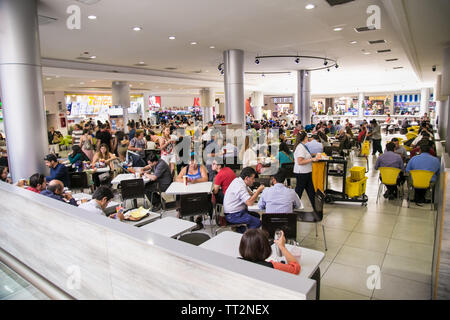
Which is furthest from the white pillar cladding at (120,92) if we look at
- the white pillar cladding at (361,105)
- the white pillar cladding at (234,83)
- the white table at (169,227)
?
the white pillar cladding at (361,105)

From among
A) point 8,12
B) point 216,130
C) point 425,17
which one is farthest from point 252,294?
point 216,130

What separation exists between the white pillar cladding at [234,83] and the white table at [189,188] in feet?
16.5

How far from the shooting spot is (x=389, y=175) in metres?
5.97

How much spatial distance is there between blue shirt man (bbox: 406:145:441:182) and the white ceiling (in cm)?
228

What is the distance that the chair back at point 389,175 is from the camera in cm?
589

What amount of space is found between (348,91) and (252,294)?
27813mm

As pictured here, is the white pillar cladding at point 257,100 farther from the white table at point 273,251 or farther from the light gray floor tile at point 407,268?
the white table at point 273,251

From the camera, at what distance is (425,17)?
5.21 metres

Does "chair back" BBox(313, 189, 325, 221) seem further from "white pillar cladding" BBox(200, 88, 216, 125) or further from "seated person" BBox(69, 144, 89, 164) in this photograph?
"white pillar cladding" BBox(200, 88, 216, 125)

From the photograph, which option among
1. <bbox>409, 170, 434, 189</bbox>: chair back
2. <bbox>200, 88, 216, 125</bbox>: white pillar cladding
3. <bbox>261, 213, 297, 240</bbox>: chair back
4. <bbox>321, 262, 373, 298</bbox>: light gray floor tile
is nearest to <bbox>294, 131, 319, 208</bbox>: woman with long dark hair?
<bbox>409, 170, 434, 189</bbox>: chair back

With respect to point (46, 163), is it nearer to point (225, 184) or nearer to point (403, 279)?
point (225, 184)

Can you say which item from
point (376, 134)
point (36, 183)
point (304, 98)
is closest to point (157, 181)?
point (36, 183)

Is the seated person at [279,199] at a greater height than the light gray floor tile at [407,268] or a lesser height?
greater

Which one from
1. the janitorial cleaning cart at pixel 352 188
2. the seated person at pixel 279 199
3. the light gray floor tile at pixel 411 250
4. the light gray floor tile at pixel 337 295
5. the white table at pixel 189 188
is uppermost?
the seated person at pixel 279 199
